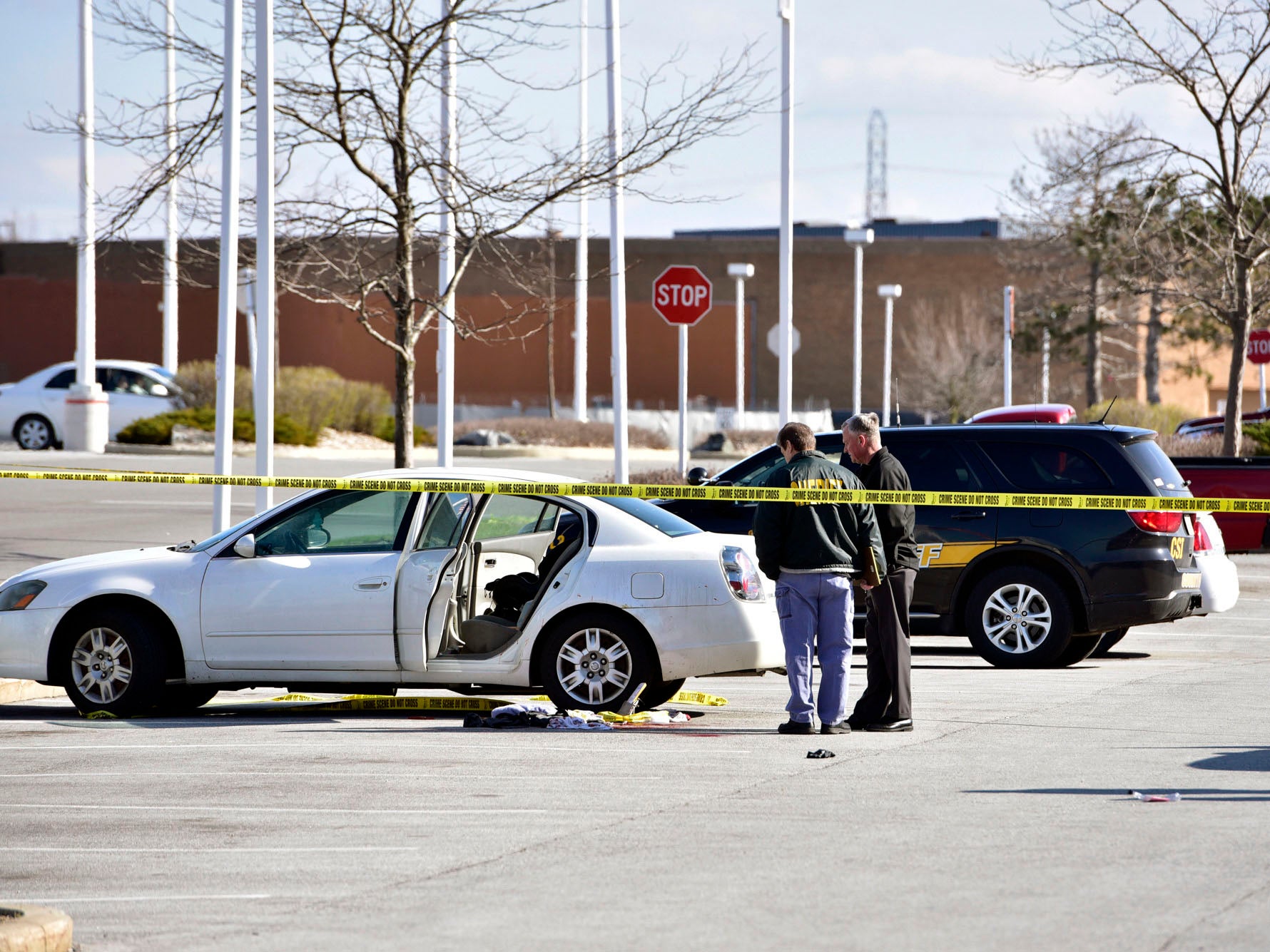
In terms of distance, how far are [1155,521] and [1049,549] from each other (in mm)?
763

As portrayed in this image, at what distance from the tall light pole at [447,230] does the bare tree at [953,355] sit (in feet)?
120

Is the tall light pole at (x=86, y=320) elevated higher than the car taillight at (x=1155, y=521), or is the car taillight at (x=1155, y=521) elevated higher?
the tall light pole at (x=86, y=320)

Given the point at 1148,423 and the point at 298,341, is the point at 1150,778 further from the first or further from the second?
the point at 298,341

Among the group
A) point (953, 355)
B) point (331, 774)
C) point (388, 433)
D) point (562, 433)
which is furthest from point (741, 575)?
point (953, 355)

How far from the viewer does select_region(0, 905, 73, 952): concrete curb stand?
5031mm

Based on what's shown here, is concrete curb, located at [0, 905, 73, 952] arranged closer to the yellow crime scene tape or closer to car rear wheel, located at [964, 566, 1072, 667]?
the yellow crime scene tape

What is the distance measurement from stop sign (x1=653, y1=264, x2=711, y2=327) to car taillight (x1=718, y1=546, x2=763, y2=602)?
1000cm

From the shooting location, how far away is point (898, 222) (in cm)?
8962

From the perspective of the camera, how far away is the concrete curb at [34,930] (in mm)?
5031

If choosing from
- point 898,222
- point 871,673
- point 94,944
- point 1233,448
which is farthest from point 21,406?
point 898,222

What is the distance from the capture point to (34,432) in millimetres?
33500

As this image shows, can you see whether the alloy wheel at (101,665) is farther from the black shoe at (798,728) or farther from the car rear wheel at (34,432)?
the car rear wheel at (34,432)

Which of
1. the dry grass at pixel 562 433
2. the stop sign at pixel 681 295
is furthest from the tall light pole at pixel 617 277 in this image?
the dry grass at pixel 562 433

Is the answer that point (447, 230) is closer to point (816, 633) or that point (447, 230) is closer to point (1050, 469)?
point (1050, 469)
